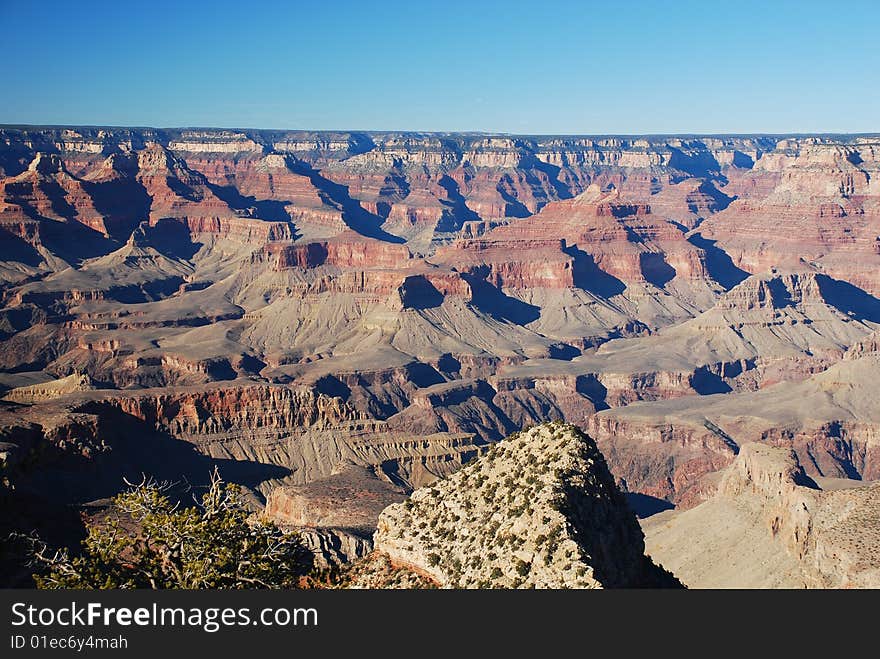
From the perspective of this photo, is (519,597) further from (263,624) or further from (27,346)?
(27,346)

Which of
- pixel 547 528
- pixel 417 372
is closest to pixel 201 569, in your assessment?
pixel 547 528

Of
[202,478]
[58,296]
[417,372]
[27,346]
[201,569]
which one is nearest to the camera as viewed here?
[201,569]

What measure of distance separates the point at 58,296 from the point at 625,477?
12069 cm

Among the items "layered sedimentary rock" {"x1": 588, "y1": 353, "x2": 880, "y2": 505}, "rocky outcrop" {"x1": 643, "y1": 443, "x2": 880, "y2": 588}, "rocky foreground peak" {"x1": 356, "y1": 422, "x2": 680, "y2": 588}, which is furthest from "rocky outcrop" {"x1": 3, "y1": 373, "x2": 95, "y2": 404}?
"rocky foreground peak" {"x1": 356, "y1": 422, "x2": 680, "y2": 588}

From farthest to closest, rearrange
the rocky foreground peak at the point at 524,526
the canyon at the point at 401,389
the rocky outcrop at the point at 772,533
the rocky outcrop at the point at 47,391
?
the rocky outcrop at the point at 47,391
the canyon at the point at 401,389
the rocky outcrop at the point at 772,533
the rocky foreground peak at the point at 524,526

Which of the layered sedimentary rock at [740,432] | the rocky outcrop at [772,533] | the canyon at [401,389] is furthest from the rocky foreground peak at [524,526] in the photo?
the layered sedimentary rock at [740,432]

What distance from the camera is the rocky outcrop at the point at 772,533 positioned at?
54.2m

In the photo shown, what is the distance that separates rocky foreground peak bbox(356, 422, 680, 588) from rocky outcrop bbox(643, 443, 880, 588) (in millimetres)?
21372

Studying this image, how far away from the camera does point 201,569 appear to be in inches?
1180

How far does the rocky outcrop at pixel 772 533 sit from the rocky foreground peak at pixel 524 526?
21.4m

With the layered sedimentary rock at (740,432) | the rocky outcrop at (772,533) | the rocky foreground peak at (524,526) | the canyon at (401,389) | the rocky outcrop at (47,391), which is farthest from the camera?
the layered sedimentary rock at (740,432)

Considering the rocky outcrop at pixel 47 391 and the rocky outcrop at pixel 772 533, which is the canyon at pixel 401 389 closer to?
the rocky outcrop at pixel 772 533

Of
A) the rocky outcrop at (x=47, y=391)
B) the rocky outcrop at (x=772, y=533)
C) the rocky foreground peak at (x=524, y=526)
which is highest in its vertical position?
the rocky outcrop at (x=47, y=391)

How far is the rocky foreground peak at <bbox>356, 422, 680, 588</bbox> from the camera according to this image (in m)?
29.3
